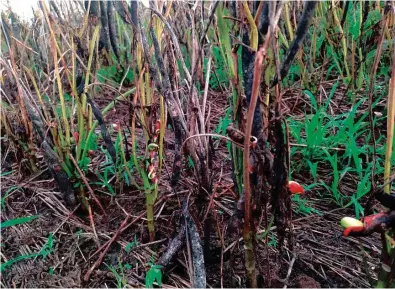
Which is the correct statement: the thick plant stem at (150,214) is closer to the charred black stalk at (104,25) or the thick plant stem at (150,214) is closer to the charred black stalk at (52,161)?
the charred black stalk at (52,161)

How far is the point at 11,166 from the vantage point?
134cm

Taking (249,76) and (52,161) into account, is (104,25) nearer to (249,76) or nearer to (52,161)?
(52,161)

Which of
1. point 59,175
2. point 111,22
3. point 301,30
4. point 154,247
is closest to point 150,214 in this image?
point 154,247

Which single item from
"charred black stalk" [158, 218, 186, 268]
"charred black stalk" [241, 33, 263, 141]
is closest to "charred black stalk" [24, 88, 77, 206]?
"charred black stalk" [158, 218, 186, 268]

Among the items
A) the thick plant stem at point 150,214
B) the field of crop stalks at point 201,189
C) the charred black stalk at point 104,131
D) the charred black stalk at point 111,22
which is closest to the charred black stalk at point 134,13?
the field of crop stalks at point 201,189

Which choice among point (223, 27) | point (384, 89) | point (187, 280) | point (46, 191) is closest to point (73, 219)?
point (46, 191)

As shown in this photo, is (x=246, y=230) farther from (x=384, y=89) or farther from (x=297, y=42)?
(x=384, y=89)

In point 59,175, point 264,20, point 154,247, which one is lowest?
point 154,247

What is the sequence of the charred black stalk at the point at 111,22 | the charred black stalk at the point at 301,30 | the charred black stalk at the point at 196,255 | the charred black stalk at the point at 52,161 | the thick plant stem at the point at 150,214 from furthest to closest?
the charred black stalk at the point at 111,22, the charred black stalk at the point at 52,161, the thick plant stem at the point at 150,214, the charred black stalk at the point at 196,255, the charred black stalk at the point at 301,30

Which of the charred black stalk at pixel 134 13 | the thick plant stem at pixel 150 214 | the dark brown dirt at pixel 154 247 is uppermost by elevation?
the charred black stalk at pixel 134 13

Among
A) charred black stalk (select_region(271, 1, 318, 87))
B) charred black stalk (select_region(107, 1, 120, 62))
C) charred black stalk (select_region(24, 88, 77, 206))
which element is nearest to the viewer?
charred black stalk (select_region(271, 1, 318, 87))

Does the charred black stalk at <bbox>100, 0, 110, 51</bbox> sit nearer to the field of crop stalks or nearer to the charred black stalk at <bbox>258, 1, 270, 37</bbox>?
the field of crop stalks

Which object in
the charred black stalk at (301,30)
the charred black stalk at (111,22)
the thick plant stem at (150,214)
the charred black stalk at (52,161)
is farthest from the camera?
the charred black stalk at (111,22)

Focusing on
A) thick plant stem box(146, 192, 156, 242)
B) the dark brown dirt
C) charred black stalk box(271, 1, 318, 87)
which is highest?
charred black stalk box(271, 1, 318, 87)
